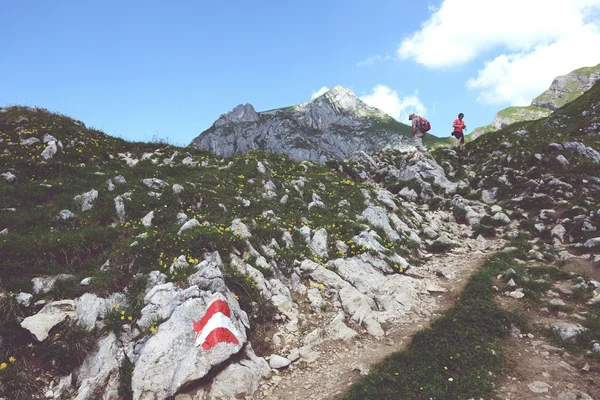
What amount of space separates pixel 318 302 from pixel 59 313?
854cm

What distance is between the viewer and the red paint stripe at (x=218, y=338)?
8.87m

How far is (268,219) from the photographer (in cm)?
1647

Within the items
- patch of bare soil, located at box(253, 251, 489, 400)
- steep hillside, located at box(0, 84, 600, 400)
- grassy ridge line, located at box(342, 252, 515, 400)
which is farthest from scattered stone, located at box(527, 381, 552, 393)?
patch of bare soil, located at box(253, 251, 489, 400)

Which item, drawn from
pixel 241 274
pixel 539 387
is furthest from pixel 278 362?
pixel 539 387

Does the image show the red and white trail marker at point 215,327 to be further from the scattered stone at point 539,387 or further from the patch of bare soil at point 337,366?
the scattered stone at point 539,387

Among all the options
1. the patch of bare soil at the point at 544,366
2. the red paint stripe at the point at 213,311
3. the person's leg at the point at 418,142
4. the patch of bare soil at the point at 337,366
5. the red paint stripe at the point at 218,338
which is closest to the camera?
the patch of bare soil at the point at 544,366

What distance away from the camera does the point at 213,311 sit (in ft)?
31.9

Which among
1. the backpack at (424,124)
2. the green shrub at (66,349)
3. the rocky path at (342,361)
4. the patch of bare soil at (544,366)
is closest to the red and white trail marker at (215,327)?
the rocky path at (342,361)

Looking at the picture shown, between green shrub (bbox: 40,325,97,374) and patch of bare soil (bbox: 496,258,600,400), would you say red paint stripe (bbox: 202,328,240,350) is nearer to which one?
green shrub (bbox: 40,325,97,374)

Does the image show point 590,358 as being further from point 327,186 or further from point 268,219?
point 327,186

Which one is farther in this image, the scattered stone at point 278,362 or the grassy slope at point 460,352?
the scattered stone at point 278,362

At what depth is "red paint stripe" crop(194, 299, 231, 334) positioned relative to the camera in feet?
30.8

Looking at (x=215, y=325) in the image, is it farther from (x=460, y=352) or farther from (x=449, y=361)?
(x=460, y=352)

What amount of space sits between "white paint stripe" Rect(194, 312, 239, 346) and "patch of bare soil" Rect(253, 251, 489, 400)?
1886 mm
